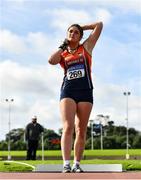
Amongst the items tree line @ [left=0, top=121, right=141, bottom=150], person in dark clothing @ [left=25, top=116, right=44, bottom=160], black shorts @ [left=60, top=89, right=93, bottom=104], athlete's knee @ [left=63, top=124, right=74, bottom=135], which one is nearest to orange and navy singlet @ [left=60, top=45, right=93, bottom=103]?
black shorts @ [left=60, top=89, right=93, bottom=104]

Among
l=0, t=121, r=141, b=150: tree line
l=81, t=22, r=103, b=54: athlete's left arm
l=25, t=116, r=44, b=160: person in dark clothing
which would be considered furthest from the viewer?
l=0, t=121, r=141, b=150: tree line

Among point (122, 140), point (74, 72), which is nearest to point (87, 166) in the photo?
point (74, 72)

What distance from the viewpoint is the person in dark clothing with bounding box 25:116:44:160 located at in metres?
16.8

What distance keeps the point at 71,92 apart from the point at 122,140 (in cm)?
7884

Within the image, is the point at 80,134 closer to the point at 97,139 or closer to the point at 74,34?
the point at 74,34

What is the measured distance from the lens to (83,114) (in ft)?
20.8

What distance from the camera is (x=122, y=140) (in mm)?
84312

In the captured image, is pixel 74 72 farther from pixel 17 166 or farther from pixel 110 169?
pixel 17 166

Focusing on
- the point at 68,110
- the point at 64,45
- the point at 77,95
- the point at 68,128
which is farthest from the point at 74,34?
the point at 68,128

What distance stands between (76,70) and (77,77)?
0.27 ft

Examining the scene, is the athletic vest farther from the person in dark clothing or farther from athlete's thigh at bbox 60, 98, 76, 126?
the person in dark clothing

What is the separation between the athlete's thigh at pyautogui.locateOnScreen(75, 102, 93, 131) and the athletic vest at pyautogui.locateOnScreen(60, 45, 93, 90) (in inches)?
7.9

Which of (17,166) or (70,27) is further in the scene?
(17,166)

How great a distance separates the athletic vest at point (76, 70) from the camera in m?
6.27
